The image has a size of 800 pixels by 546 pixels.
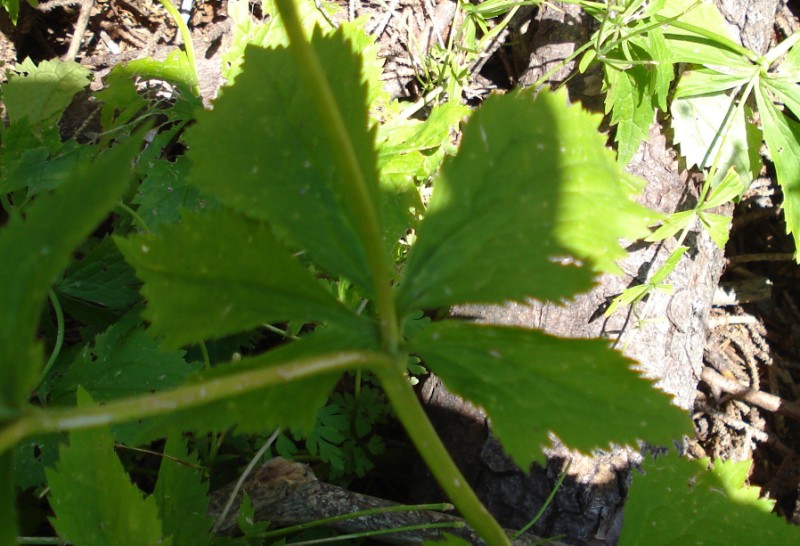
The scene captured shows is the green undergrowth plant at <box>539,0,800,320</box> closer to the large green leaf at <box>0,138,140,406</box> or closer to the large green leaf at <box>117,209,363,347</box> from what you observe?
the large green leaf at <box>117,209,363,347</box>

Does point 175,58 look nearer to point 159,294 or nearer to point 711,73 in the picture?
point 159,294

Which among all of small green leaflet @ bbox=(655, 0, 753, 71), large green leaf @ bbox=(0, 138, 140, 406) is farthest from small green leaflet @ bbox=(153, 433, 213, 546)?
small green leaflet @ bbox=(655, 0, 753, 71)

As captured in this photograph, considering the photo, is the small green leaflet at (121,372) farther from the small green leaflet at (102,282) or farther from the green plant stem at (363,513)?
the green plant stem at (363,513)

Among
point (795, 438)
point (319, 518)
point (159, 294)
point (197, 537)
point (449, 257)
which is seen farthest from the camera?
point (795, 438)

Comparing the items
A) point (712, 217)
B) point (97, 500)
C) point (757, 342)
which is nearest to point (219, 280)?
point (97, 500)

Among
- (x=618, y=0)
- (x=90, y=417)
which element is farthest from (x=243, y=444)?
(x=618, y=0)

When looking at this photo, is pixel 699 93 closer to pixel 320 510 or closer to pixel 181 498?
pixel 320 510
